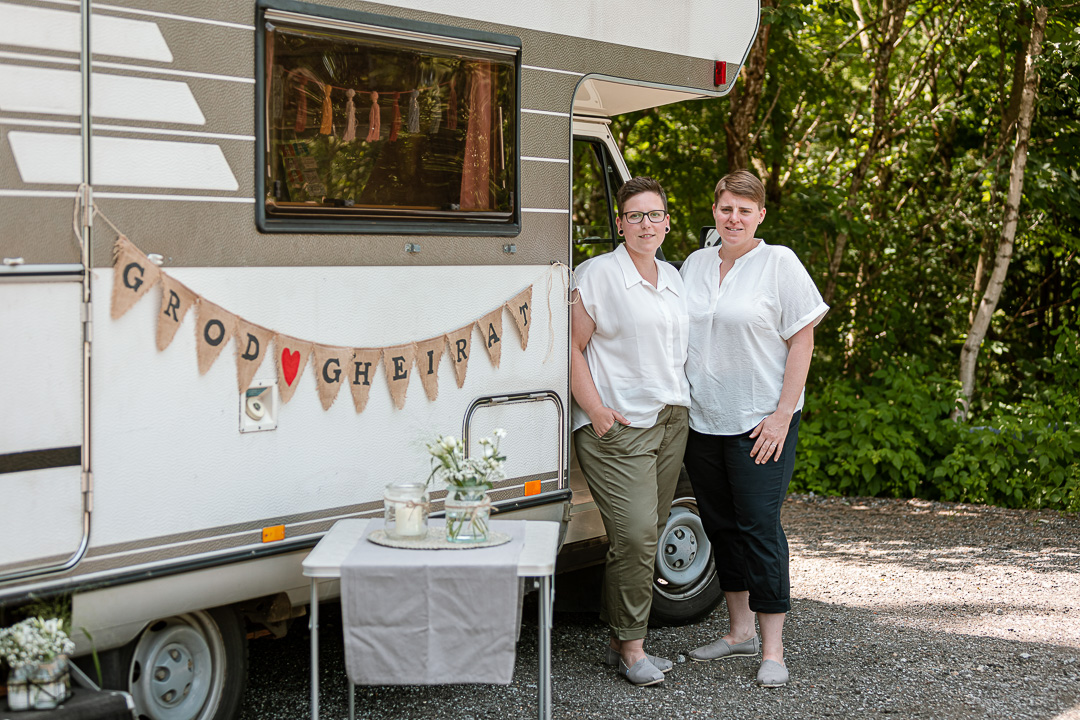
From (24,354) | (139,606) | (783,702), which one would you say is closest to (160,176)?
(24,354)

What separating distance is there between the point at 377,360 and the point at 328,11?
3.39 ft

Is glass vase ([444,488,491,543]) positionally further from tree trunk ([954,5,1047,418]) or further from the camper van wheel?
tree trunk ([954,5,1047,418])

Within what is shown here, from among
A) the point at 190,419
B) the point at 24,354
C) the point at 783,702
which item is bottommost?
the point at 783,702

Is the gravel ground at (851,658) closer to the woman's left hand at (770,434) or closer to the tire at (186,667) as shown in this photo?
the tire at (186,667)

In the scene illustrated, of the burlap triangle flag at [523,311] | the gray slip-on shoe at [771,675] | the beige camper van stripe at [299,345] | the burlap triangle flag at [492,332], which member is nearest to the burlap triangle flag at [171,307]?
the beige camper van stripe at [299,345]

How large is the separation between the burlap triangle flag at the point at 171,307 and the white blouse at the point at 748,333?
1.90 m

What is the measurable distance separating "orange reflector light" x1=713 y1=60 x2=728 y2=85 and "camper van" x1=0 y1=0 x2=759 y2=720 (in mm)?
517

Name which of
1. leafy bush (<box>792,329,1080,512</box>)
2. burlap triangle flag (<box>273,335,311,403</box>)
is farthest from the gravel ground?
burlap triangle flag (<box>273,335,311,403</box>)

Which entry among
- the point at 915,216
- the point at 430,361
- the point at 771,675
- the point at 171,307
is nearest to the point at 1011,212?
the point at 915,216

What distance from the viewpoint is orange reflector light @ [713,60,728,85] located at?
4.46 meters

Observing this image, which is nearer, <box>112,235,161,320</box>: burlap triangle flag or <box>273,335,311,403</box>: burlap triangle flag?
<box>112,235,161,320</box>: burlap triangle flag

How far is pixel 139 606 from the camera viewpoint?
114 inches

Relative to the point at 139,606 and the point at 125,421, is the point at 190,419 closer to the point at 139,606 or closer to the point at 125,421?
the point at 125,421

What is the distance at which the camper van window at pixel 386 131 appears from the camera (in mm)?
3160
